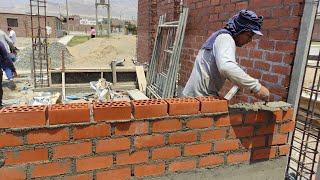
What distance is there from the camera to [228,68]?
6.58ft

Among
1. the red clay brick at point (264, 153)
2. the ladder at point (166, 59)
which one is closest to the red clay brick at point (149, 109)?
the red clay brick at point (264, 153)

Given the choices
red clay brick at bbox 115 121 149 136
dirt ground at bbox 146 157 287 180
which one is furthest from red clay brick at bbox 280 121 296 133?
red clay brick at bbox 115 121 149 136

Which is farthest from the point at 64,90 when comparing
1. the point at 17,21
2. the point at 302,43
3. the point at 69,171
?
the point at 17,21

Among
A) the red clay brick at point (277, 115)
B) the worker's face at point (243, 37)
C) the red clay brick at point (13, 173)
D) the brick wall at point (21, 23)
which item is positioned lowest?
the red clay brick at point (13, 173)

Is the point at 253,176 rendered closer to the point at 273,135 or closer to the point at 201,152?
the point at 273,135

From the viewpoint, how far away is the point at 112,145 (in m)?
1.76

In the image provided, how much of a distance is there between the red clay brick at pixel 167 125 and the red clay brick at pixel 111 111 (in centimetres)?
22

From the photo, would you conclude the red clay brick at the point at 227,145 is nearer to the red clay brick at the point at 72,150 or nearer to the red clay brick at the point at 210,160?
the red clay brick at the point at 210,160

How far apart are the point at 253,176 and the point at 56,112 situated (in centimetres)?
173

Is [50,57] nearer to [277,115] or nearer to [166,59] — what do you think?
[166,59]

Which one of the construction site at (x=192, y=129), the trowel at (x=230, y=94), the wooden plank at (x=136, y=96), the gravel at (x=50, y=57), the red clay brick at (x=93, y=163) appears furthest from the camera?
the gravel at (x=50, y=57)

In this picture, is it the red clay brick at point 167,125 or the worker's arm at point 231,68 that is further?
the worker's arm at point 231,68

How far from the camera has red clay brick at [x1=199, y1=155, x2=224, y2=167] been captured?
2.04 metres

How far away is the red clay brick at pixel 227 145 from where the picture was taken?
6.70 ft
